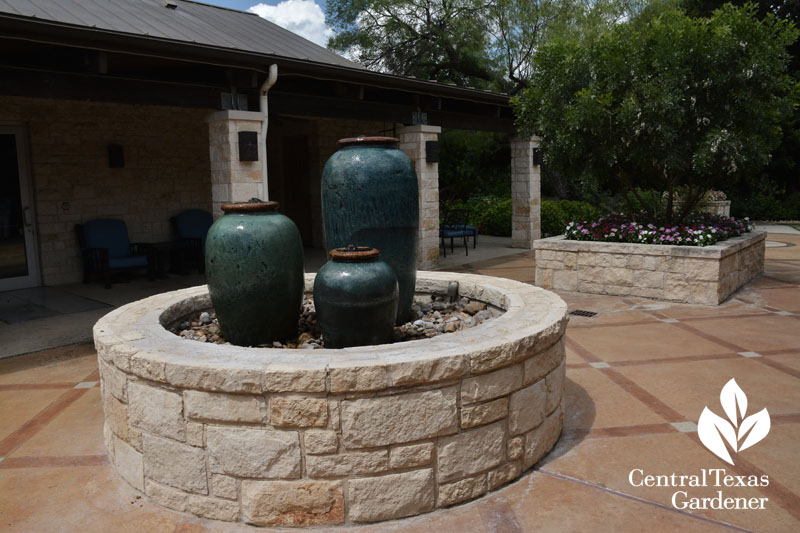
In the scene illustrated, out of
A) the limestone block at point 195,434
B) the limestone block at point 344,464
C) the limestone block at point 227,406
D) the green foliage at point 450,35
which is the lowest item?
the limestone block at point 344,464

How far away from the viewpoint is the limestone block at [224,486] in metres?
2.53

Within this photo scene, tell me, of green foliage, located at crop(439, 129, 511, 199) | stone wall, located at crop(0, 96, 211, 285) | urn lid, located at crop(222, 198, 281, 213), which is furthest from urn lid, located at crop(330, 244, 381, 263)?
green foliage, located at crop(439, 129, 511, 199)

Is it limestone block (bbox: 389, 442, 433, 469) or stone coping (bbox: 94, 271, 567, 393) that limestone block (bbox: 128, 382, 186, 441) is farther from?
limestone block (bbox: 389, 442, 433, 469)

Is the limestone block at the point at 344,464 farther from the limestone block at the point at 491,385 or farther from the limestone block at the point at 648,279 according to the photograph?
the limestone block at the point at 648,279

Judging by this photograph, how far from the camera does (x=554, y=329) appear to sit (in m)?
3.03

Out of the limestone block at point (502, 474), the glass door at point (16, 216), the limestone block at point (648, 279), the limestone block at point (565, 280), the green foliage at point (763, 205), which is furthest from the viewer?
the green foliage at point (763, 205)

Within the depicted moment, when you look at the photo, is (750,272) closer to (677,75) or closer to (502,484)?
(677,75)

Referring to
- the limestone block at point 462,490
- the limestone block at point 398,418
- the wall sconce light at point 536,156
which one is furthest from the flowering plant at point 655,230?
the limestone block at point 398,418

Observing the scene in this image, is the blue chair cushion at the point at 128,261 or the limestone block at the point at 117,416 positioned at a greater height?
the blue chair cushion at the point at 128,261

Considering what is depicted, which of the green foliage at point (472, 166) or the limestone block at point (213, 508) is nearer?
the limestone block at point (213, 508)

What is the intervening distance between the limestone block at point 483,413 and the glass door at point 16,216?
23.8 ft

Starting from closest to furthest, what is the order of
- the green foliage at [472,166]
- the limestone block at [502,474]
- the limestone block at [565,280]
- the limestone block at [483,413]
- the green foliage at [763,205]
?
the limestone block at [483,413] < the limestone block at [502,474] < the limestone block at [565,280] < the green foliage at [763,205] < the green foliage at [472,166]

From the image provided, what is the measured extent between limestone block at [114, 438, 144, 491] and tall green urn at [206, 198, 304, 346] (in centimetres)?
84

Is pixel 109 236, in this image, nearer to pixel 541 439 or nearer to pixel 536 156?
pixel 541 439
